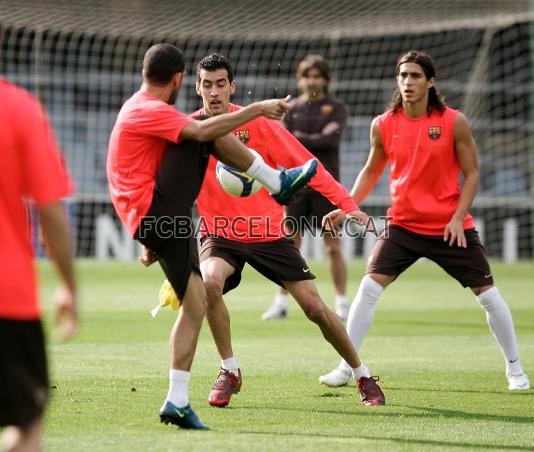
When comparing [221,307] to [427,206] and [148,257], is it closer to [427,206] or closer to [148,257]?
[148,257]

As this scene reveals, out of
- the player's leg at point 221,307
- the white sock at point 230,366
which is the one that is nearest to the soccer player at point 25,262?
the player's leg at point 221,307

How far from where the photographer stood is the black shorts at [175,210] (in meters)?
5.99

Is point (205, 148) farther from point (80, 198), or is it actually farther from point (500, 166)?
point (500, 166)

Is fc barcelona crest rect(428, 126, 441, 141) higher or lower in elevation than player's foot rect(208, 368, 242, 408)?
higher

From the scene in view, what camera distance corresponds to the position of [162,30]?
829 inches

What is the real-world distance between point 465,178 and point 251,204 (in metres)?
1.51

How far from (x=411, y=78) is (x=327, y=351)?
2.94m

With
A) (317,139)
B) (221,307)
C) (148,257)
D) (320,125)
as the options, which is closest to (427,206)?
(221,307)

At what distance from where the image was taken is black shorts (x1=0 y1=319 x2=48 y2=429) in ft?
12.8

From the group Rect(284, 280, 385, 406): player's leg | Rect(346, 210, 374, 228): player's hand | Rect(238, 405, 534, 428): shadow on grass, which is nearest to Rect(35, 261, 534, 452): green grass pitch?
Rect(238, 405, 534, 428): shadow on grass

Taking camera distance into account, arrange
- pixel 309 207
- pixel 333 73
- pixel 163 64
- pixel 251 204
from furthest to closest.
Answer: pixel 333 73 → pixel 309 207 → pixel 251 204 → pixel 163 64

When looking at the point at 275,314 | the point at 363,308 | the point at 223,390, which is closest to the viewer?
the point at 223,390

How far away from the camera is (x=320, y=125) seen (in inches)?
535

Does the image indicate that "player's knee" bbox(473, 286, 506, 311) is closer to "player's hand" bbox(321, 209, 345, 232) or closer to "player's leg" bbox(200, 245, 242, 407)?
"player's hand" bbox(321, 209, 345, 232)
